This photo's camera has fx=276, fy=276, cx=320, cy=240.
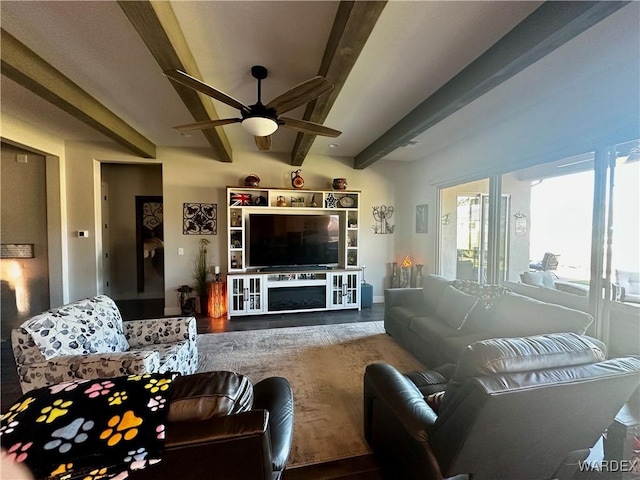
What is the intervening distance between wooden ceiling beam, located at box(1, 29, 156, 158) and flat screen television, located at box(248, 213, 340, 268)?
2150 mm

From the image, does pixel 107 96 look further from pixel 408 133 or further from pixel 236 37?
pixel 408 133

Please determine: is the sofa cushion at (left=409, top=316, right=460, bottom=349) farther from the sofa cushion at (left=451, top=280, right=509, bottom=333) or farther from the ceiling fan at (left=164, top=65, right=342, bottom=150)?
the ceiling fan at (left=164, top=65, right=342, bottom=150)

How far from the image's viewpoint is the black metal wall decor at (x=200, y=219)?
4.80m

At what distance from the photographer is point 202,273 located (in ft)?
15.6

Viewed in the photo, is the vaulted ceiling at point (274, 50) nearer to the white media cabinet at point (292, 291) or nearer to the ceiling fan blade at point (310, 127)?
the ceiling fan blade at point (310, 127)

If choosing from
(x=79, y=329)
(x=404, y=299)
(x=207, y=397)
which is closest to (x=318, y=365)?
(x=404, y=299)

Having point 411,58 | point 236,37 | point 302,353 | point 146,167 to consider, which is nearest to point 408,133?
point 411,58

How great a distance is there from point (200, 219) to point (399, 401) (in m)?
4.41

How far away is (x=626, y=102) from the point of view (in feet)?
7.35

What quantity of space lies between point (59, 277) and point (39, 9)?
3.89 m

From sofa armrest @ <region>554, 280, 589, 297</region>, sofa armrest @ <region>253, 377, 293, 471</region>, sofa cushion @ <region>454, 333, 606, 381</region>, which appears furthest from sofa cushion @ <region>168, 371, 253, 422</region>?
sofa armrest @ <region>554, 280, 589, 297</region>

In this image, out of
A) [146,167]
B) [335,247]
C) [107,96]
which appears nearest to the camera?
[107,96]

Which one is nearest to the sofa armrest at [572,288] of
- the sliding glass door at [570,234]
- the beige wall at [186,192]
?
the sliding glass door at [570,234]

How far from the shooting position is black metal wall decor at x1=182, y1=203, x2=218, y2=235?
4797mm
